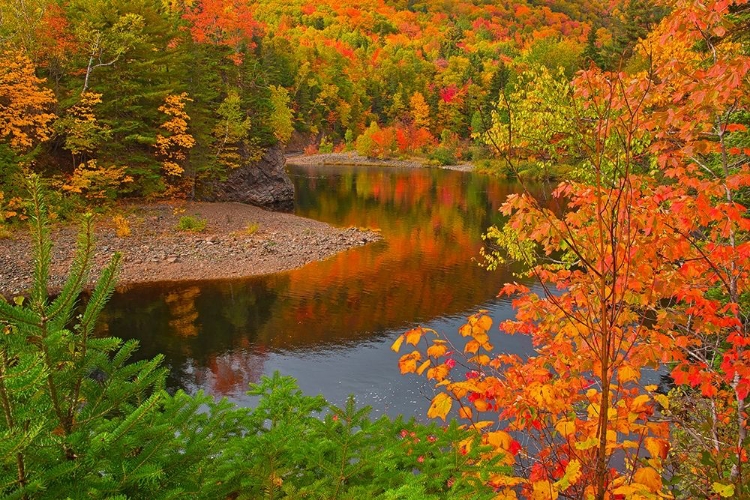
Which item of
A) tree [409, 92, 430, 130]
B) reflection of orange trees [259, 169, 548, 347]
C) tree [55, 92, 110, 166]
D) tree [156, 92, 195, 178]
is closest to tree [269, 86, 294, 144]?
reflection of orange trees [259, 169, 548, 347]

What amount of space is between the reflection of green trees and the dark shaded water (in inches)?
1.4

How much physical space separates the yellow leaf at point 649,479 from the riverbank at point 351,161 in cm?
6736

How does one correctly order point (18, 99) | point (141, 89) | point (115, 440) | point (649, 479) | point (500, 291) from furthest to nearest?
point (141, 89) < point (18, 99) < point (500, 291) < point (649, 479) < point (115, 440)

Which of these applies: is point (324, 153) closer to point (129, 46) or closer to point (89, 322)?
point (129, 46)

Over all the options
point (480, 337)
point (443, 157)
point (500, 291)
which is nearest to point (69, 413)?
point (480, 337)

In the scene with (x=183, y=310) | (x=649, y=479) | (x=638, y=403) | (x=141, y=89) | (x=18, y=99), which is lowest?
(x=183, y=310)

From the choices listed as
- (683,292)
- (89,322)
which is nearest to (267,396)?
(89,322)

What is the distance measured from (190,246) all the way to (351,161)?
187 feet

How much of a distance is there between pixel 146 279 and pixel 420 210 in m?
20.6

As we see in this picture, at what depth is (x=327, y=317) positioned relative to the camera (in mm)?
16438

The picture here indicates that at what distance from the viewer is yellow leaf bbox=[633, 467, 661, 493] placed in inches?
132

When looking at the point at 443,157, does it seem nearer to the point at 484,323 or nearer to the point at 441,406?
the point at 484,323

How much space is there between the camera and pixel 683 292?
13.7 ft

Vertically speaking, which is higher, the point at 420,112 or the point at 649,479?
the point at 420,112
